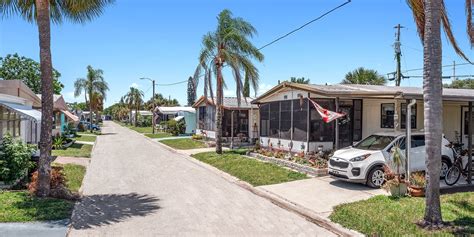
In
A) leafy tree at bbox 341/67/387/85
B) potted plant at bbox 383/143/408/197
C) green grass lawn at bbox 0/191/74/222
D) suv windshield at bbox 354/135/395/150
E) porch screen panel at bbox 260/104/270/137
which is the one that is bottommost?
green grass lawn at bbox 0/191/74/222

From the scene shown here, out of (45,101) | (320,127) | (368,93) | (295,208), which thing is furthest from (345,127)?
(45,101)

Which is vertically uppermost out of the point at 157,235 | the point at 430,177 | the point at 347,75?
the point at 347,75

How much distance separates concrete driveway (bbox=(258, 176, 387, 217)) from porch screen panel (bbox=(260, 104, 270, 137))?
864 centimetres

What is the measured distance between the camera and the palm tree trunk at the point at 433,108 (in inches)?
297

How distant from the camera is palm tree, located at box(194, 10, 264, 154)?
2134 cm

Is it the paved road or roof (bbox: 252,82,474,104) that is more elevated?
roof (bbox: 252,82,474,104)

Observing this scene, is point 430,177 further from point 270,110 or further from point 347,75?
point 347,75

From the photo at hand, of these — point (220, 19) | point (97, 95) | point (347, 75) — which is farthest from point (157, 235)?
point (97, 95)

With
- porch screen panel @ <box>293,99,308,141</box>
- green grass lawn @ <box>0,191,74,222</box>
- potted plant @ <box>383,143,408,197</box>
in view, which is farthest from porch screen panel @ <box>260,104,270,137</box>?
green grass lawn @ <box>0,191,74,222</box>

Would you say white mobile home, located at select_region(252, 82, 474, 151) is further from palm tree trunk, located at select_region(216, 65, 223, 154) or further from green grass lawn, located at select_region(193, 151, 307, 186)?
palm tree trunk, located at select_region(216, 65, 223, 154)

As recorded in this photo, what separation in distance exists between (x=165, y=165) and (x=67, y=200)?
28.1 feet

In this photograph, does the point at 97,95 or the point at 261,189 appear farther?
the point at 97,95

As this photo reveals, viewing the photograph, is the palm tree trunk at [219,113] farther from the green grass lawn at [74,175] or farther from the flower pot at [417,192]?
the flower pot at [417,192]

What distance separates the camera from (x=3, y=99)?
50.5 ft
